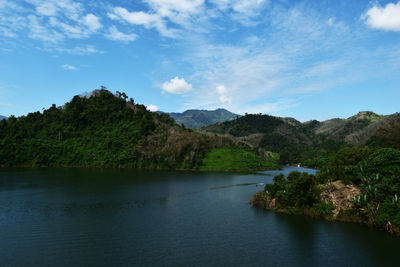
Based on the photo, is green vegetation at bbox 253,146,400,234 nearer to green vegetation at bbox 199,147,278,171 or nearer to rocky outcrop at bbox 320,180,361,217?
rocky outcrop at bbox 320,180,361,217

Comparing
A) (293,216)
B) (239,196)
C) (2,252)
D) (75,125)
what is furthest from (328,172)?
(75,125)

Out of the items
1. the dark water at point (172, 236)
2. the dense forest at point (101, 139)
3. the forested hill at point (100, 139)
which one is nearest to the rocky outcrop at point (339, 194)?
the dark water at point (172, 236)

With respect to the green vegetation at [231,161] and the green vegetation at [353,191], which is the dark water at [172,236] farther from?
the green vegetation at [231,161]

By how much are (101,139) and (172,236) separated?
5128 inches

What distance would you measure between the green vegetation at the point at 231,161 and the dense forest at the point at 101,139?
2539mm

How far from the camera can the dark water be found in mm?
27422

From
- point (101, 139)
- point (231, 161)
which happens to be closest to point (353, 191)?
point (231, 161)

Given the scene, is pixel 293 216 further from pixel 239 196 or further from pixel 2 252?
pixel 2 252

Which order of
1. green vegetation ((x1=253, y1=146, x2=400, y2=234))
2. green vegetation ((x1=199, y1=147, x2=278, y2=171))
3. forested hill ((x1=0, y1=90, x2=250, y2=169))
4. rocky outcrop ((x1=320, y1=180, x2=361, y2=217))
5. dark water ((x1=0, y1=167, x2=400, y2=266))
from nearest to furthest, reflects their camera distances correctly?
dark water ((x1=0, y1=167, x2=400, y2=266))
green vegetation ((x1=253, y1=146, x2=400, y2=234))
rocky outcrop ((x1=320, y1=180, x2=361, y2=217))
green vegetation ((x1=199, y1=147, x2=278, y2=171))
forested hill ((x1=0, y1=90, x2=250, y2=169))

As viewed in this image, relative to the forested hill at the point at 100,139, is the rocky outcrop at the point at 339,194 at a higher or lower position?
lower

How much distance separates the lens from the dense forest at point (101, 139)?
13600cm

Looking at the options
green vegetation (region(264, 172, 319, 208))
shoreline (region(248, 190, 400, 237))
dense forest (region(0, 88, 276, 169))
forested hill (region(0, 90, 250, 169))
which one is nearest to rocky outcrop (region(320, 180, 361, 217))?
shoreline (region(248, 190, 400, 237))

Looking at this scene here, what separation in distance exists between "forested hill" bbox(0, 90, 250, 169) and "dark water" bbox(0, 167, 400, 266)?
3275 inches

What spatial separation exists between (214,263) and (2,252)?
22.3 metres
